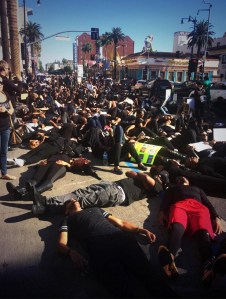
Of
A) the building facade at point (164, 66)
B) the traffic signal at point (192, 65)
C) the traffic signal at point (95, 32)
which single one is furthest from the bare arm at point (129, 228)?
the building facade at point (164, 66)

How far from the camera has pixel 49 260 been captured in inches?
123

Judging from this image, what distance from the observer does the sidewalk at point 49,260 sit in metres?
2.70

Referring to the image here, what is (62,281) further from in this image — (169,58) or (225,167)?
(169,58)

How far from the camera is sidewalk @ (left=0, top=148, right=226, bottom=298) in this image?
106 inches

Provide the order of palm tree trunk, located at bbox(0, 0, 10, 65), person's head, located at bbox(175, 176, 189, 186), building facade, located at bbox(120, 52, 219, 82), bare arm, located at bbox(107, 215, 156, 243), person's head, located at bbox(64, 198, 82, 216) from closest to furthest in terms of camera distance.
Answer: bare arm, located at bbox(107, 215, 156, 243)
person's head, located at bbox(64, 198, 82, 216)
person's head, located at bbox(175, 176, 189, 186)
palm tree trunk, located at bbox(0, 0, 10, 65)
building facade, located at bbox(120, 52, 219, 82)

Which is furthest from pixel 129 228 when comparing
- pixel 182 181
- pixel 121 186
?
pixel 182 181

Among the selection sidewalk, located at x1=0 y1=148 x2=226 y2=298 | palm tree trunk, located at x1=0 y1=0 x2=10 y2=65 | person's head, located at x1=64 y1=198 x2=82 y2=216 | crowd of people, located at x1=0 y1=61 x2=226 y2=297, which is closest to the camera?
sidewalk, located at x1=0 y1=148 x2=226 y2=298

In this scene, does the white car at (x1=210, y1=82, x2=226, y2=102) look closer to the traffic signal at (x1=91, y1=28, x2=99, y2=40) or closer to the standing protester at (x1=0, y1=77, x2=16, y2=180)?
the traffic signal at (x1=91, y1=28, x2=99, y2=40)

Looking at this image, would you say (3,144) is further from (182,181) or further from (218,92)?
(218,92)

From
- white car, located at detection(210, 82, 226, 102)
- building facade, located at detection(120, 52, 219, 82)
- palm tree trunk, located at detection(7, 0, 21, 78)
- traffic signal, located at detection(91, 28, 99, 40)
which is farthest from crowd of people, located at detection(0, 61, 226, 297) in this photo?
building facade, located at detection(120, 52, 219, 82)

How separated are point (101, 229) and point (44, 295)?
89 centimetres

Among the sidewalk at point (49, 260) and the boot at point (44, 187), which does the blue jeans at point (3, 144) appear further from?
the boot at point (44, 187)

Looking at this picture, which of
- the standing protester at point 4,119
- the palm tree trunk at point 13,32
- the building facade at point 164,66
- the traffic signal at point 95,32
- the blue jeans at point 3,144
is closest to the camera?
the standing protester at point 4,119

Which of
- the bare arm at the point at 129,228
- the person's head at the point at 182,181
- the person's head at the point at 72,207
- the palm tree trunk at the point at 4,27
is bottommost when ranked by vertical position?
the bare arm at the point at 129,228
